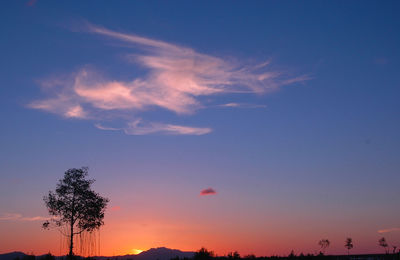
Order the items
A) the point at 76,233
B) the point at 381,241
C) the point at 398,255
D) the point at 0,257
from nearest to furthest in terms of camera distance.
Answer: the point at 398,255 → the point at 76,233 → the point at 381,241 → the point at 0,257

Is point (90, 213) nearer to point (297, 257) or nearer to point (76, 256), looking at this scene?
point (76, 256)

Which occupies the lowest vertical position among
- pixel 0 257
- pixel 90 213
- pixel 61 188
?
pixel 0 257

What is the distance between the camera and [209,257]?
54.1m

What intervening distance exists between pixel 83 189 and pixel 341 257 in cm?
3899

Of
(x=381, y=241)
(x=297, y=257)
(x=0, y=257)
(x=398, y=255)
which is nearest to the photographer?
(x=398, y=255)

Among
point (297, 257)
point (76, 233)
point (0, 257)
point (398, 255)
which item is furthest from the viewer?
point (0, 257)

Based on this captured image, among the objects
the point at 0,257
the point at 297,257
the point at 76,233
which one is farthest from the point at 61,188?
the point at 0,257

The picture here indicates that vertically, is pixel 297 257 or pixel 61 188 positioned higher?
pixel 61 188

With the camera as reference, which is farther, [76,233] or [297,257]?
[76,233]

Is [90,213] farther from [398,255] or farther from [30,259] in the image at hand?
[398,255]

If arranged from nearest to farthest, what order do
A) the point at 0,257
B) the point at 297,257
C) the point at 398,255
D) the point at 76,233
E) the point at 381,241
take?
the point at 398,255 → the point at 297,257 → the point at 76,233 → the point at 381,241 → the point at 0,257

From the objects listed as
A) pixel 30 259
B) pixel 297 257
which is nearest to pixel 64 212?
pixel 30 259

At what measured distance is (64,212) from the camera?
→ 60.4 m

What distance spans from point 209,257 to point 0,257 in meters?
166
